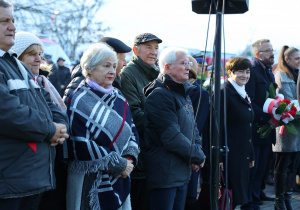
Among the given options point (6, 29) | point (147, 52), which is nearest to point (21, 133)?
point (6, 29)

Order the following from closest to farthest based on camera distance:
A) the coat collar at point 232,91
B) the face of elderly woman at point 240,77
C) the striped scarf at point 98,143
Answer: the striped scarf at point 98,143 → the coat collar at point 232,91 → the face of elderly woman at point 240,77

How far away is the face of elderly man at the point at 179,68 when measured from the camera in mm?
4098

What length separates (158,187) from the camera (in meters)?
3.82

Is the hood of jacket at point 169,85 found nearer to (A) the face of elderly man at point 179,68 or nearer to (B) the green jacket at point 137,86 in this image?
(A) the face of elderly man at point 179,68

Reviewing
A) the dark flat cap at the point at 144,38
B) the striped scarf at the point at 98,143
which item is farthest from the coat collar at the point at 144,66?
the striped scarf at the point at 98,143

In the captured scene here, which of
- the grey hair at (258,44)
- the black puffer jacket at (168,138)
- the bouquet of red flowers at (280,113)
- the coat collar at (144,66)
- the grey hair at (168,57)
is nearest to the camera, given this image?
the black puffer jacket at (168,138)

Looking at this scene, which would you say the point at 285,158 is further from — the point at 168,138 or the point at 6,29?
the point at 6,29

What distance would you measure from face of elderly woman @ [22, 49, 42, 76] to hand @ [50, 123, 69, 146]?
74cm

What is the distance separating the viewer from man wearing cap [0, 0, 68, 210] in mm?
2621

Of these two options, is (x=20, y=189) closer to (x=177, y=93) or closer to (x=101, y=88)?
(x=101, y=88)

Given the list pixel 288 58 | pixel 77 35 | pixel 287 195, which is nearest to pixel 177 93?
pixel 287 195

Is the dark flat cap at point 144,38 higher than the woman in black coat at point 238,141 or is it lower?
higher

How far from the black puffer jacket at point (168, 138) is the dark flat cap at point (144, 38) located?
80 centimetres

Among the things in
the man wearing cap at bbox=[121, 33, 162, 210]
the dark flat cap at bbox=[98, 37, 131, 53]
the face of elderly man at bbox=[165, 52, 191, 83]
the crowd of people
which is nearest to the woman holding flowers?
the crowd of people
